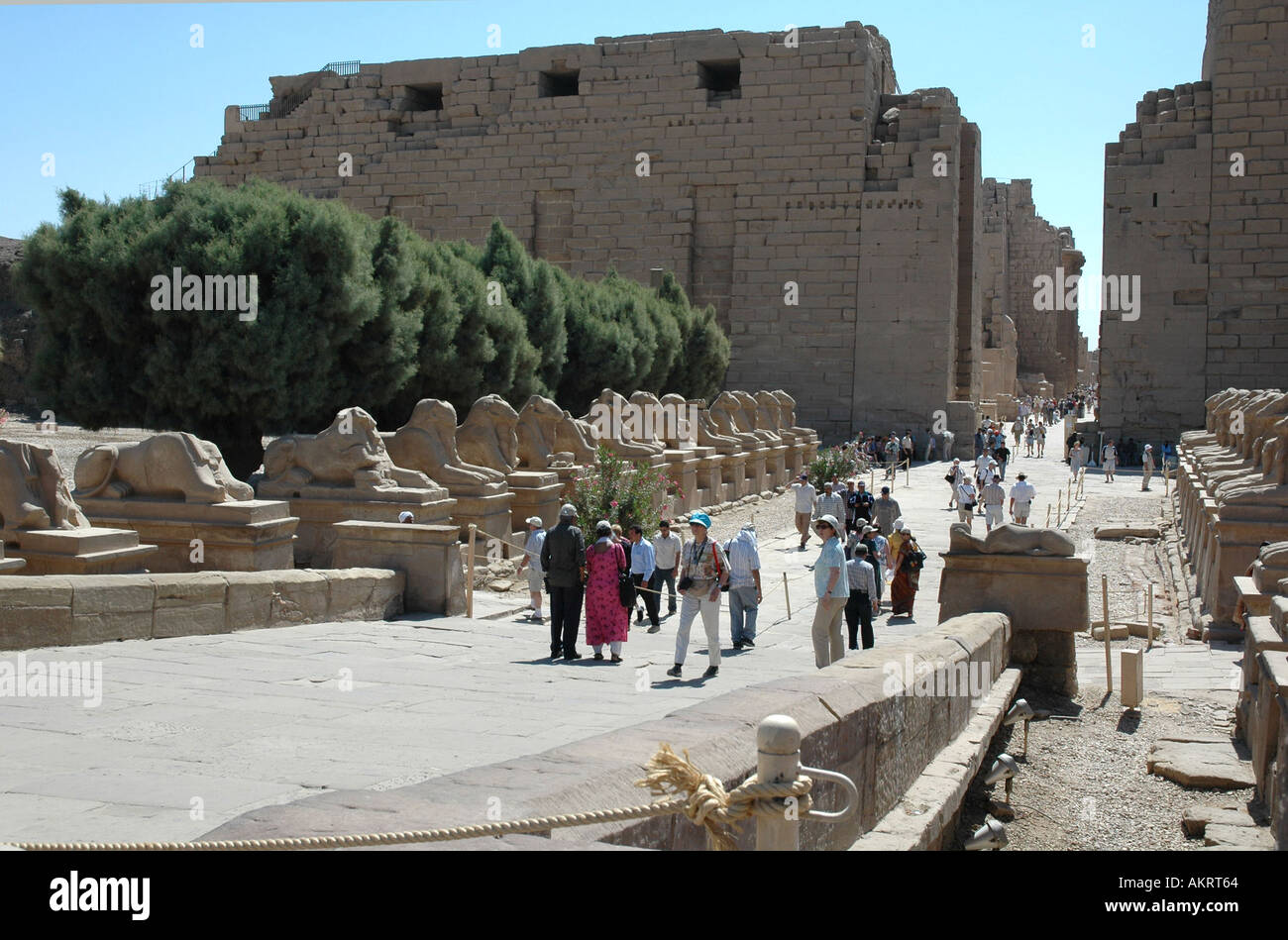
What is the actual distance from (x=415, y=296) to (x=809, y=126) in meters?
15.3

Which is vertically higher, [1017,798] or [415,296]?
[415,296]

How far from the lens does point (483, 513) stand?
38.7ft

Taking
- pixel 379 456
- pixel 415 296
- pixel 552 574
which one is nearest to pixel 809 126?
pixel 415 296

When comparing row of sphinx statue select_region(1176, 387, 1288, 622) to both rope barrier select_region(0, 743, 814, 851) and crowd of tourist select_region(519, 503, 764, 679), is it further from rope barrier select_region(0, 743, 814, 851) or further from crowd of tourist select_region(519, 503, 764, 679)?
rope barrier select_region(0, 743, 814, 851)

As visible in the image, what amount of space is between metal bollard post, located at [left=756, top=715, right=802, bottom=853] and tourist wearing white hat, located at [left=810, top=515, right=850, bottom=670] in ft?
17.2

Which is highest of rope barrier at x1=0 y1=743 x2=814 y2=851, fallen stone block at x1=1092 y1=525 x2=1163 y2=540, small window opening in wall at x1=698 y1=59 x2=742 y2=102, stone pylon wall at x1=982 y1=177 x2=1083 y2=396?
small window opening in wall at x1=698 y1=59 x2=742 y2=102

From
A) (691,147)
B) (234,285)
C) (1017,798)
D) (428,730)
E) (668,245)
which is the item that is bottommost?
(1017,798)

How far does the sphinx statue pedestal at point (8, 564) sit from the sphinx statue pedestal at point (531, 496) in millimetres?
6334

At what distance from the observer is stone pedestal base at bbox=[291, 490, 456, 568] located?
10.4m

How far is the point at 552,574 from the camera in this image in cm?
807

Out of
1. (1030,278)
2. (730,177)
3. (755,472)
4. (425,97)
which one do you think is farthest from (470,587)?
(1030,278)

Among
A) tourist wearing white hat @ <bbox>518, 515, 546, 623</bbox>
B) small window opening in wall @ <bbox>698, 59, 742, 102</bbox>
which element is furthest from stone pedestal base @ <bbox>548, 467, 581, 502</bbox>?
small window opening in wall @ <bbox>698, 59, 742, 102</bbox>

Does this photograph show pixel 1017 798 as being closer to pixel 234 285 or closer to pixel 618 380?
pixel 234 285

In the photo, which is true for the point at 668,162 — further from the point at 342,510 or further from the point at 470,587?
the point at 470,587
